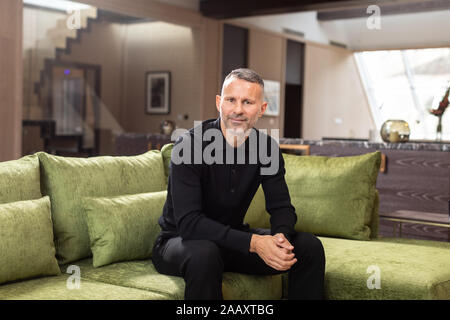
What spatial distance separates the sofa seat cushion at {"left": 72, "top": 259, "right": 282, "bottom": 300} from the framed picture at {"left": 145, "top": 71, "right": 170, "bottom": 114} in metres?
6.86

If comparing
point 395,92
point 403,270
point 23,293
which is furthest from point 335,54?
point 23,293

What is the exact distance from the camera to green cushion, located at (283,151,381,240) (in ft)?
9.53

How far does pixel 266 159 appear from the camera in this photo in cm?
215

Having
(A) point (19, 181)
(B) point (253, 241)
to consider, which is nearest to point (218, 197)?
(B) point (253, 241)

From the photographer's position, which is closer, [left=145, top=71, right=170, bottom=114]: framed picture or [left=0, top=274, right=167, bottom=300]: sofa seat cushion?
[left=0, top=274, right=167, bottom=300]: sofa seat cushion

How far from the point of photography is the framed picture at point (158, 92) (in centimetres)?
901

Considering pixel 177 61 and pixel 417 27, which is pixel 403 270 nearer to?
pixel 177 61

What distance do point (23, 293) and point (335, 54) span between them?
9743 mm

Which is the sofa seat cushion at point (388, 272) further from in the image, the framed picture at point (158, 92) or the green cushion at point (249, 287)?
the framed picture at point (158, 92)

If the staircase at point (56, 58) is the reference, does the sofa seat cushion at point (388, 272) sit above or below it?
below

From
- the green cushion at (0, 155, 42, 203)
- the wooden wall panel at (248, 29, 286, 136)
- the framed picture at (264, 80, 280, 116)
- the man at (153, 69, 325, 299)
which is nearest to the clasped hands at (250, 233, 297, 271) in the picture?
the man at (153, 69, 325, 299)

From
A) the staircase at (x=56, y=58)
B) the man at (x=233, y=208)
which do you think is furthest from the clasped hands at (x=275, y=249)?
the staircase at (x=56, y=58)

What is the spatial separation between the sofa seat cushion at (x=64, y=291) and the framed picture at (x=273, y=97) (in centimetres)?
726

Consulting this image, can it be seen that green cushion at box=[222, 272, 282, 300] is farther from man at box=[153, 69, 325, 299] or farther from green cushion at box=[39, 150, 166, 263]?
green cushion at box=[39, 150, 166, 263]
